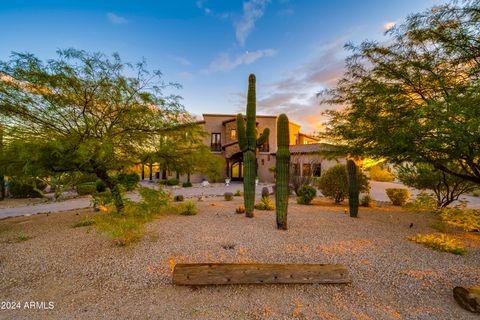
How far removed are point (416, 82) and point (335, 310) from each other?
19.9 feet

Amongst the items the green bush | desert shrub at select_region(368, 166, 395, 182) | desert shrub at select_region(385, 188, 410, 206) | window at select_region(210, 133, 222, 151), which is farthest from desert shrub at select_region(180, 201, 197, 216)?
desert shrub at select_region(368, 166, 395, 182)

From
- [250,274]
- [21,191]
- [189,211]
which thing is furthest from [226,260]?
[21,191]

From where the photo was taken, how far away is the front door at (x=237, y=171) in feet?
81.8

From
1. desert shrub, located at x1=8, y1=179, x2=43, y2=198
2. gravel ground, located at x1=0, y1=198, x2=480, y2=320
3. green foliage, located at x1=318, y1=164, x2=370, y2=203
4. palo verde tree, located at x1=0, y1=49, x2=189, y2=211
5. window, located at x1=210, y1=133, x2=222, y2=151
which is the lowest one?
gravel ground, located at x1=0, y1=198, x2=480, y2=320

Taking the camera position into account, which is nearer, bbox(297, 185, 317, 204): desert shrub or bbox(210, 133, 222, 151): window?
bbox(297, 185, 317, 204): desert shrub

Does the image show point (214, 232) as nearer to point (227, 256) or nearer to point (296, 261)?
point (227, 256)

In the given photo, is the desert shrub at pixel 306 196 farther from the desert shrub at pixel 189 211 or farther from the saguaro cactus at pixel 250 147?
the desert shrub at pixel 189 211

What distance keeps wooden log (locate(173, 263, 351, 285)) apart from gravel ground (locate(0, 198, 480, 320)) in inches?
5.7

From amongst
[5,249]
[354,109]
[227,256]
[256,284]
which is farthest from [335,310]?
[5,249]

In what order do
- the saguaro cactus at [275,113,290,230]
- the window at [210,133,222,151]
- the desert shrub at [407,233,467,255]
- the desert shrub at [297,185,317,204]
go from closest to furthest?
the desert shrub at [407,233,467,255] < the saguaro cactus at [275,113,290,230] < the desert shrub at [297,185,317,204] < the window at [210,133,222,151]

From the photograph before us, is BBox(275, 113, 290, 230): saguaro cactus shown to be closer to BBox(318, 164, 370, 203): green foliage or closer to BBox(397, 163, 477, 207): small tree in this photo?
BBox(397, 163, 477, 207): small tree

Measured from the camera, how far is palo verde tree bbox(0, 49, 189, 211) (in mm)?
4855

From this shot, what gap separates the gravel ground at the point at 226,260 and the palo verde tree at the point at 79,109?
7.71 feet

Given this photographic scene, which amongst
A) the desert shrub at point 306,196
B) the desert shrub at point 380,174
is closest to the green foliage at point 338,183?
the desert shrub at point 306,196
